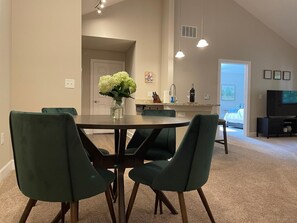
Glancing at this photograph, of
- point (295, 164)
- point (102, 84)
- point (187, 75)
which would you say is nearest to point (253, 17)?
point (187, 75)

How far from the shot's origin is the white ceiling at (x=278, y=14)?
18.2 ft

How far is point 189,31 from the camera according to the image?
18.9 feet

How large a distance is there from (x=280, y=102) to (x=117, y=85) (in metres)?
5.86

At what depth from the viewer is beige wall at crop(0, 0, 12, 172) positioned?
2.60 meters

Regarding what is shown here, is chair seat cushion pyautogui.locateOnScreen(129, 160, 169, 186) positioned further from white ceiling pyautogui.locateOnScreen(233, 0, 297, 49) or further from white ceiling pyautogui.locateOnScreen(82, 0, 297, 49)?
white ceiling pyautogui.locateOnScreen(233, 0, 297, 49)

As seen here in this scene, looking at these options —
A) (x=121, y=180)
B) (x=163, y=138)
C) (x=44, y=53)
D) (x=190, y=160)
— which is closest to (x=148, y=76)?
(x=44, y=53)

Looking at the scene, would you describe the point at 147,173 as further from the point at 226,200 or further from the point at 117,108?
the point at 226,200

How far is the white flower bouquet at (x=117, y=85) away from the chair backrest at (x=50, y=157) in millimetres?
736

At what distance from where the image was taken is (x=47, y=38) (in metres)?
3.12

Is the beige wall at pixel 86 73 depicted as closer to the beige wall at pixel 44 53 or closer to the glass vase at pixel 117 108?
the beige wall at pixel 44 53

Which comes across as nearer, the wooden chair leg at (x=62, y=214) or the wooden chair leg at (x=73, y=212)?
the wooden chair leg at (x=73, y=212)

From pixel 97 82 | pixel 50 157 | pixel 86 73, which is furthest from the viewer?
pixel 97 82

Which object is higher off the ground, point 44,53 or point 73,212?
point 44,53

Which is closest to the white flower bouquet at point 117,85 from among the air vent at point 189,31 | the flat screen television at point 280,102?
the air vent at point 189,31
